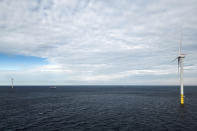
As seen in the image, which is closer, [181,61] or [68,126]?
[68,126]

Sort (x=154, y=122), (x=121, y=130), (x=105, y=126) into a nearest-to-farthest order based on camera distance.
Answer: (x=121, y=130) → (x=105, y=126) → (x=154, y=122)

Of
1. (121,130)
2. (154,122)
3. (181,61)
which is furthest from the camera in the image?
(181,61)

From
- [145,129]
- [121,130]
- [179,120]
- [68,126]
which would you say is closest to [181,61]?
[179,120]

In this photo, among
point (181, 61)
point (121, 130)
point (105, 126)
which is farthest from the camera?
point (181, 61)

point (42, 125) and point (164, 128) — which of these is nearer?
point (164, 128)

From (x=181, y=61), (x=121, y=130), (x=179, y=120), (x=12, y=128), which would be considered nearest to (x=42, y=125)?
(x=12, y=128)

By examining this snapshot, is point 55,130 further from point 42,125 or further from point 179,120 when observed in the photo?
point 179,120

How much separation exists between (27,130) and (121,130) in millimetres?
28053

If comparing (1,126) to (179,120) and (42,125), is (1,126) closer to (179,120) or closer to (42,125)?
(42,125)

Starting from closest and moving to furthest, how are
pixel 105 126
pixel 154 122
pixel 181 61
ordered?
pixel 105 126, pixel 154 122, pixel 181 61

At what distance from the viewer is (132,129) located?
42188 mm

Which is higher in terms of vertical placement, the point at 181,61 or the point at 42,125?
the point at 181,61

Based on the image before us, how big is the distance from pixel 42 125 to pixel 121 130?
84.8 feet

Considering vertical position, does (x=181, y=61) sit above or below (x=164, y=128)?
above
